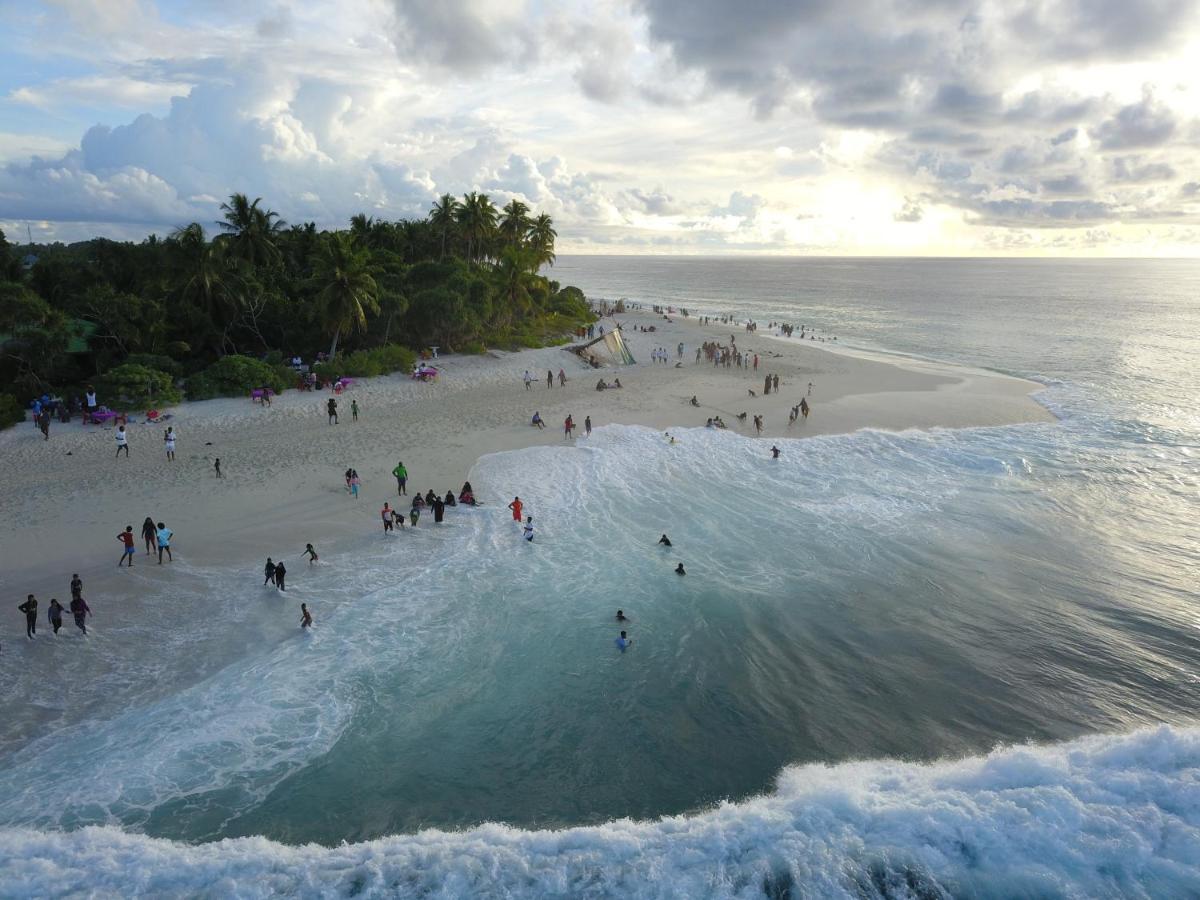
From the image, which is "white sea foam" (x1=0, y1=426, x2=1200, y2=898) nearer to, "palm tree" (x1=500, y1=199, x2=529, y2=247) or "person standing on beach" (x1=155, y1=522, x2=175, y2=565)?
"person standing on beach" (x1=155, y1=522, x2=175, y2=565)

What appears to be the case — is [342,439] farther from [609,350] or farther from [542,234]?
[542,234]

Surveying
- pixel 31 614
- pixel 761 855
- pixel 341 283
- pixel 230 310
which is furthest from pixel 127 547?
pixel 230 310

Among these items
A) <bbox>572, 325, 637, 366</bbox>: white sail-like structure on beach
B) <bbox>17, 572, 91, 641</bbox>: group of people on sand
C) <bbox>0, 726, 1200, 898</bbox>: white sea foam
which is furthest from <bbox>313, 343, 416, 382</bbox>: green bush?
<bbox>0, 726, 1200, 898</bbox>: white sea foam

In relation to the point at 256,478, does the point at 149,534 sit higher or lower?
lower

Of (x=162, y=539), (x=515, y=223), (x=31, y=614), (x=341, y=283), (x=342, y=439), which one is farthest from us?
(x=515, y=223)

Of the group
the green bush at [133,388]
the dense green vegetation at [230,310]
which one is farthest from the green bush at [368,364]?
the green bush at [133,388]

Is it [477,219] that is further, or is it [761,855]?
[477,219]
